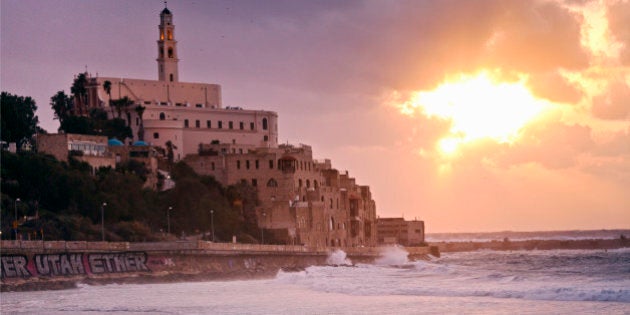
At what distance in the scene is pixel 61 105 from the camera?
126875 mm

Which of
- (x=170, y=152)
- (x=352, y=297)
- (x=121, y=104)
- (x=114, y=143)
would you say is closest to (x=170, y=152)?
(x=170, y=152)

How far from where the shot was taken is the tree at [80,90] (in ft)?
408

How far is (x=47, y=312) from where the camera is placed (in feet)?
181

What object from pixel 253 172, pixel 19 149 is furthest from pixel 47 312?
pixel 253 172

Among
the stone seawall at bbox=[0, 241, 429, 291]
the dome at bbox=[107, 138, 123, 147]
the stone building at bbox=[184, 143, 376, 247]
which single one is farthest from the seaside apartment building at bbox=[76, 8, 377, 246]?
the stone seawall at bbox=[0, 241, 429, 291]

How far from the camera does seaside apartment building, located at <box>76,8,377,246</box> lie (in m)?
119

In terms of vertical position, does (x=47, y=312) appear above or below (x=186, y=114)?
below

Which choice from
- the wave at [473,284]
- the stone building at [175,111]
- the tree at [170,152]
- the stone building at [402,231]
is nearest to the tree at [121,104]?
the stone building at [175,111]

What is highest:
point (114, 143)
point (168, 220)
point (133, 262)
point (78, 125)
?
point (78, 125)

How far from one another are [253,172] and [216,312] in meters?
67.2

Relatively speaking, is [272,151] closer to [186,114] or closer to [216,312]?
[186,114]

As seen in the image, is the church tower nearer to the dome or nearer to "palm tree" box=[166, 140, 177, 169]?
"palm tree" box=[166, 140, 177, 169]

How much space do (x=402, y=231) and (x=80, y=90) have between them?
5262 centimetres

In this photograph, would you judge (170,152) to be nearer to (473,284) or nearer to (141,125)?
(141,125)
